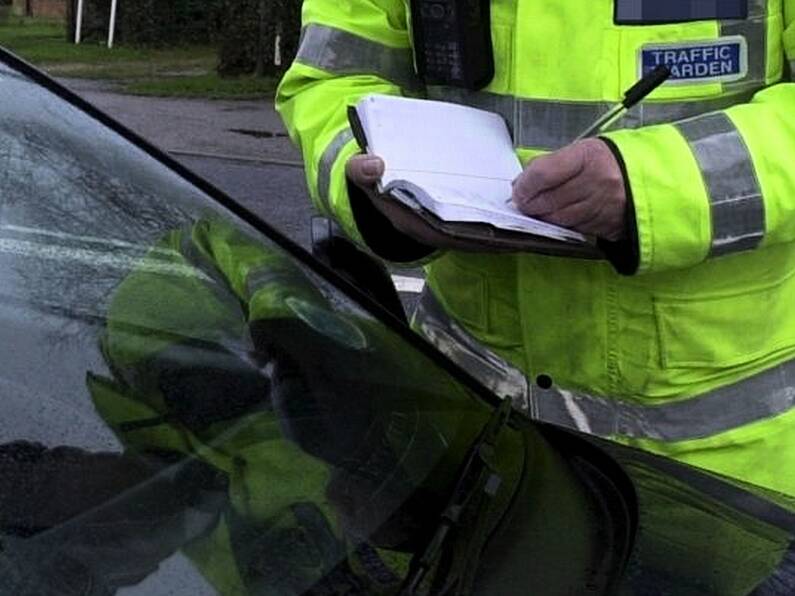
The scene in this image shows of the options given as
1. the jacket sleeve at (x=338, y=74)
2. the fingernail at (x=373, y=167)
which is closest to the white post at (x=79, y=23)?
the jacket sleeve at (x=338, y=74)

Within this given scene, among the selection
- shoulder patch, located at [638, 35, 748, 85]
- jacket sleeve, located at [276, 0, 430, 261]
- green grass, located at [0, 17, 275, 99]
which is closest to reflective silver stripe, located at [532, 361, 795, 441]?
jacket sleeve, located at [276, 0, 430, 261]

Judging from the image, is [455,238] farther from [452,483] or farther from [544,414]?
[544,414]

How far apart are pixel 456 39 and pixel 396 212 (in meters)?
0.26

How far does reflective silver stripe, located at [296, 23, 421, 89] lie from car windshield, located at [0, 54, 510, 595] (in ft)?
0.87

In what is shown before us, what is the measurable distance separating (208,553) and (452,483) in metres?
0.33

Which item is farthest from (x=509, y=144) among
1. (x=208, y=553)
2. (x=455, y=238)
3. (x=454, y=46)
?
(x=208, y=553)

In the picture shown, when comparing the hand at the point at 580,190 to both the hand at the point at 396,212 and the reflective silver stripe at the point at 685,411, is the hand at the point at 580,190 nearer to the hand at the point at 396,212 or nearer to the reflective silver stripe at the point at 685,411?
the hand at the point at 396,212

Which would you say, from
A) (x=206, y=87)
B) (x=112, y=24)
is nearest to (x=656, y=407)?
(x=206, y=87)

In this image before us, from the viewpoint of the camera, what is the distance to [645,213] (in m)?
1.67

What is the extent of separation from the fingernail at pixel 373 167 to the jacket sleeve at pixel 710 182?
27 cm

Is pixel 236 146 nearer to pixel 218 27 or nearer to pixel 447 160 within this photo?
pixel 218 27

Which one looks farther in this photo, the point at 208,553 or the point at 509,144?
the point at 509,144

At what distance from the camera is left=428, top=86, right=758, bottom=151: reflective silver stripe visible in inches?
70.9

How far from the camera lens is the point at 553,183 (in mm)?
1666
